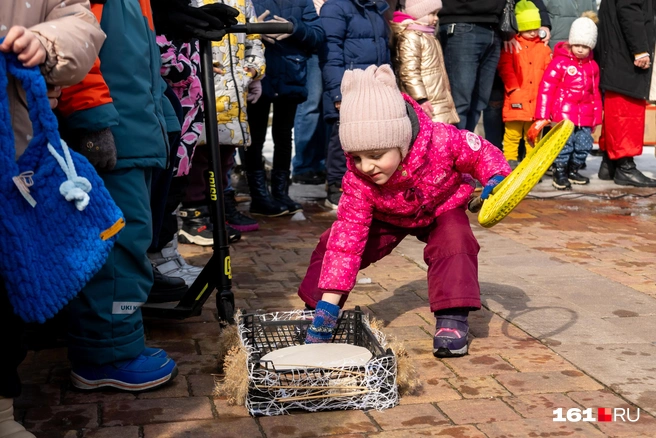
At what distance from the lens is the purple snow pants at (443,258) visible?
151 inches

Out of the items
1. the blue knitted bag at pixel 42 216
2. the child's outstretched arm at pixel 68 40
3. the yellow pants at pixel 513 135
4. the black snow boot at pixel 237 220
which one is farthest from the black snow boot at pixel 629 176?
the blue knitted bag at pixel 42 216

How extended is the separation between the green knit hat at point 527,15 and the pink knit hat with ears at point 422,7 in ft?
5.68

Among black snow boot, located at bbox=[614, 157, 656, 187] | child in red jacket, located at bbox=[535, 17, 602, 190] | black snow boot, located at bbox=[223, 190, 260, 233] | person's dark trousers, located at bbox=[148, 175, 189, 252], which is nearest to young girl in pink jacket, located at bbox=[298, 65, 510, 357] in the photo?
person's dark trousers, located at bbox=[148, 175, 189, 252]

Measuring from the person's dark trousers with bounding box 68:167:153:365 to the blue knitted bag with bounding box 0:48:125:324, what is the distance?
0.65 metres

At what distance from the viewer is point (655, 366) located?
370 cm

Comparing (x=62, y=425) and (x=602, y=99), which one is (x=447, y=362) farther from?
(x=602, y=99)

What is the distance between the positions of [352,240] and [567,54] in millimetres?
6098

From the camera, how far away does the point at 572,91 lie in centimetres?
905

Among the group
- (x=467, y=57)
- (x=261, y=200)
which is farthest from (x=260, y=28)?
(x=467, y=57)

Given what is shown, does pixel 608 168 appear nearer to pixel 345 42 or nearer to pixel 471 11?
pixel 471 11

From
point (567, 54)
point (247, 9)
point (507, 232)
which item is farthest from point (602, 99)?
point (247, 9)

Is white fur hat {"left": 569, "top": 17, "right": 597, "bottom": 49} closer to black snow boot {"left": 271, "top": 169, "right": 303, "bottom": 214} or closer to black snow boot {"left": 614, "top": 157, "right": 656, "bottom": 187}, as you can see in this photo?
black snow boot {"left": 614, "top": 157, "right": 656, "bottom": 187}

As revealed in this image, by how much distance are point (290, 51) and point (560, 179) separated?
3.27 m

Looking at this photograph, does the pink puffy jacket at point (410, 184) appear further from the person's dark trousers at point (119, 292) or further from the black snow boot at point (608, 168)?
the black snow boot at point (608, 168)
